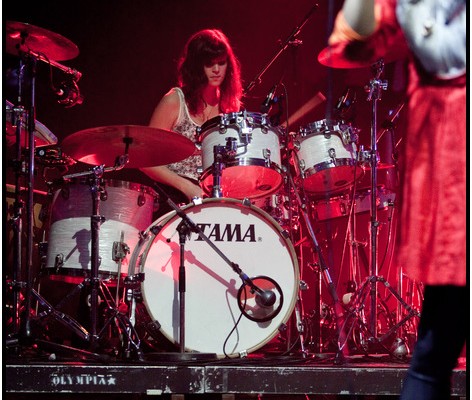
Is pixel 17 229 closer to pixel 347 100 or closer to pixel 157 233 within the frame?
pixel 157 233

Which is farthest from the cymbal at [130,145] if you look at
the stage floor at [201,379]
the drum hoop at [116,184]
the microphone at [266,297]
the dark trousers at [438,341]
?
the dark trousers at [438,341]

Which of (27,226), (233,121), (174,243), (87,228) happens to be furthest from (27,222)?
(233,121)

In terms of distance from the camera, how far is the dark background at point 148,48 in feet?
16.9

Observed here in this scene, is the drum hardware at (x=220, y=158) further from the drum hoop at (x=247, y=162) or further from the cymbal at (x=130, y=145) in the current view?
the cymbal at (x=130, y=145)

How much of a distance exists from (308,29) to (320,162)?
1979 mm

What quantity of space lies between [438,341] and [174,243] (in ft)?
7.18

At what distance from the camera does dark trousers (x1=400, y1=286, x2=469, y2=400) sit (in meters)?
1.48

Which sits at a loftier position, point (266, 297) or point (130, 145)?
point (130, 145)

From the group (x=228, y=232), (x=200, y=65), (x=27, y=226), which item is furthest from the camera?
(x=200, y=65)

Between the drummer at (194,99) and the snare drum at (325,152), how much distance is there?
0.68 m

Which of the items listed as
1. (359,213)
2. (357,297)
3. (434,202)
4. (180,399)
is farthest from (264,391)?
(359,213)

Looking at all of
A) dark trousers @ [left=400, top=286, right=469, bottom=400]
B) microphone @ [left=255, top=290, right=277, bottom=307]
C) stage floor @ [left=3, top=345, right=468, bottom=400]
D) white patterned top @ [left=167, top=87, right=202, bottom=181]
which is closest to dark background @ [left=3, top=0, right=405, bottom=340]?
white patterned top @ [left=167, top=87, right=202, bottom=181]

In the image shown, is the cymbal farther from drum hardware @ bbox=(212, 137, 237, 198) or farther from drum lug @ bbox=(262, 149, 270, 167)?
drum lug @ bbox=(262, 149, 270, 167)

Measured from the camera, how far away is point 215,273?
3516mm
